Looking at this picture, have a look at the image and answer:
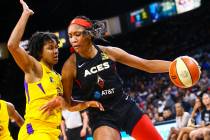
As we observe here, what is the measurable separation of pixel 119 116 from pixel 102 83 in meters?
0.37

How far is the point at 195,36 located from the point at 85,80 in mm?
18597

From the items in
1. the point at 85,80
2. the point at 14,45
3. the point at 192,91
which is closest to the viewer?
the point at 14,45

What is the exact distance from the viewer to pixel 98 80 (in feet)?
12.4

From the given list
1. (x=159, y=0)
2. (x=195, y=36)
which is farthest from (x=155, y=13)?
(x=195, y=36)

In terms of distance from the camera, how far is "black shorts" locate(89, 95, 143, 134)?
3.74 meters

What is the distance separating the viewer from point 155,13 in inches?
811

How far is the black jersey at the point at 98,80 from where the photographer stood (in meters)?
3.76

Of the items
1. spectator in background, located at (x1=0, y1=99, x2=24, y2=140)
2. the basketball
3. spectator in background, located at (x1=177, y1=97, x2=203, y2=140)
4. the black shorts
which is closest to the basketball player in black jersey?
the black shorts

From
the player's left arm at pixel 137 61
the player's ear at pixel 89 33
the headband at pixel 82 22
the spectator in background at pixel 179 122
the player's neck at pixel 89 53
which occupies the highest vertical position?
the headband at pixel 82 22

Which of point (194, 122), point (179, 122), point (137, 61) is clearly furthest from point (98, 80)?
point (179, 122)

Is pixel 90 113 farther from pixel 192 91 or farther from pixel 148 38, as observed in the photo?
pixel 148 38

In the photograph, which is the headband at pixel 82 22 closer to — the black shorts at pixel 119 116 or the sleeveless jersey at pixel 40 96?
the sleeveless jersey at pixel 40 96

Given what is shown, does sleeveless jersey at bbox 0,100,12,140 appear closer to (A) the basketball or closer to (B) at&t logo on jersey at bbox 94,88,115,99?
(B) at&t logo on jersey at bbox 94,88,115,99

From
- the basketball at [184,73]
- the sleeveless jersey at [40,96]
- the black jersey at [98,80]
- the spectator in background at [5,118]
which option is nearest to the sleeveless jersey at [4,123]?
the spectator in background at [5,118]
